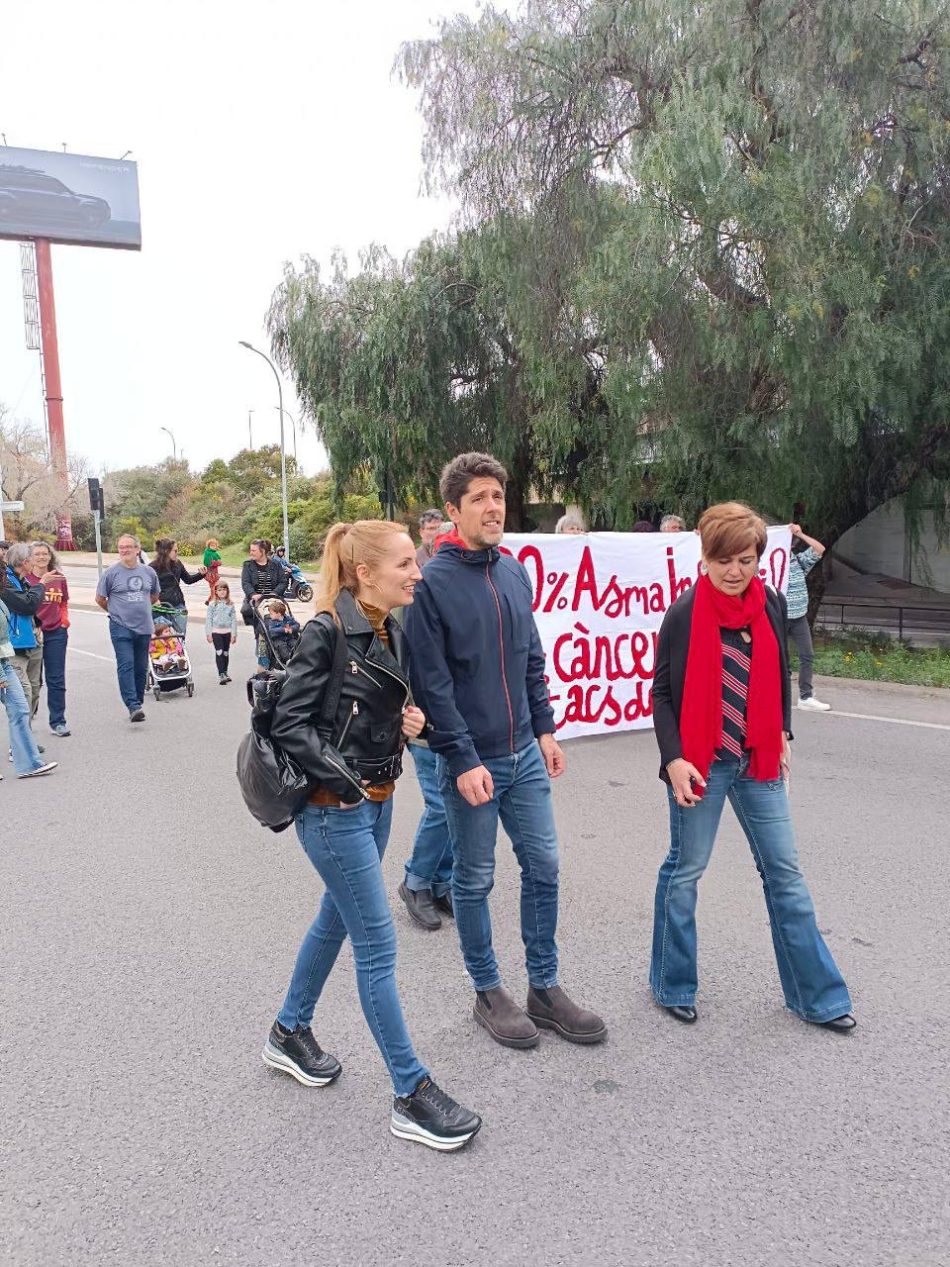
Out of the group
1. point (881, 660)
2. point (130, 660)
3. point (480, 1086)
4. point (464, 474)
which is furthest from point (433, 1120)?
point (881, 660)

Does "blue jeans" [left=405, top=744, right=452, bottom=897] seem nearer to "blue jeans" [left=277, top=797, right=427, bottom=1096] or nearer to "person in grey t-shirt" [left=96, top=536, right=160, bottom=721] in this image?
"blue jeans" [left=277, top=797, right=427, bottom=1096]

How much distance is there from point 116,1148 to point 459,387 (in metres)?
15.0

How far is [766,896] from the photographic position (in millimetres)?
3385

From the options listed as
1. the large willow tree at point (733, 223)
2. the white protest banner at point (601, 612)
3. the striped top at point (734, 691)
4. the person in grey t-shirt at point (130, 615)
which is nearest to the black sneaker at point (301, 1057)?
the striped top at point (734, 691)

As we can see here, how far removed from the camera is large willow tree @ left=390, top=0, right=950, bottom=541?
10609mm

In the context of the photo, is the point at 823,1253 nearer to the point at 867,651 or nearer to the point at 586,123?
the point at 867,651

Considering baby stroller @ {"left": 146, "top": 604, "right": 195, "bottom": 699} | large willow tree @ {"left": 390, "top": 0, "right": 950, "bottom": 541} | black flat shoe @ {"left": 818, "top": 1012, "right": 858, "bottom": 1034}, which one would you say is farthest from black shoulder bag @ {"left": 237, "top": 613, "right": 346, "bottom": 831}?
large willow tree @ {"left": 390, "top": 0, "right": 950, "bottom": 541}

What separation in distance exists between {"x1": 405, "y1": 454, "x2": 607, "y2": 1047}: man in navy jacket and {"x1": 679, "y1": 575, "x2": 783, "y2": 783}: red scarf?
1.74 feet

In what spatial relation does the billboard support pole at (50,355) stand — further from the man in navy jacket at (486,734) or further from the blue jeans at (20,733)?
the man in navy jacket at (486,734)

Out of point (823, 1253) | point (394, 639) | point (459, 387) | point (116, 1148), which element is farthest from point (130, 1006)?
point (459, 387)

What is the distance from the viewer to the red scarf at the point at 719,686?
3275 millimetres

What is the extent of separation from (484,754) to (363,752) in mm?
538

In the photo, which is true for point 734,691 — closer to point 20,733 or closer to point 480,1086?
point 480,1086

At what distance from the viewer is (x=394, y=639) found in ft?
9.74
